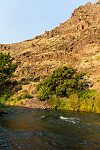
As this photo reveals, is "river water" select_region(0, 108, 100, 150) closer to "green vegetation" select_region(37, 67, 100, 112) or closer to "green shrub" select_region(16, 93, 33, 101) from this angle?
"green vegetation" select_region(37, 67, 100, 112)

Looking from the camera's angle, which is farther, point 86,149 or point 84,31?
point 84,31

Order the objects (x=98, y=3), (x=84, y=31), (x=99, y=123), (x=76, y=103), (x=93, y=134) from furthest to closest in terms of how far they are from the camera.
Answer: (x=98, y=3), (x=84, y=31), (x=76, y=103), (x=99, y=123), (x=93, y=134)

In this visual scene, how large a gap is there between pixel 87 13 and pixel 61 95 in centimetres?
7875

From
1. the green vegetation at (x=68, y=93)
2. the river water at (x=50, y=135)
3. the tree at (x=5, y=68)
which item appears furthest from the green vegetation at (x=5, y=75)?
the river water at (x=50, y=135)

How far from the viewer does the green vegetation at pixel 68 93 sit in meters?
66.4

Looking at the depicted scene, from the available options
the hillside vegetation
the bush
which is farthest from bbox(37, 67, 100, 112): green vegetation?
the hillside vegetation

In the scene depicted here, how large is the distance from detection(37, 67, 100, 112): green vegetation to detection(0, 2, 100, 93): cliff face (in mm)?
12471

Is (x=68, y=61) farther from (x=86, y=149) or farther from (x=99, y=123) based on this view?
(x=86, y=149)

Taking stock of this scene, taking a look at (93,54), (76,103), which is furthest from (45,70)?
(76,103)

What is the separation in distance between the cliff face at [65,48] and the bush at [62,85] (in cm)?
1171

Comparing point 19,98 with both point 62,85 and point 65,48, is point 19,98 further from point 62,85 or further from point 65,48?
point 65,48

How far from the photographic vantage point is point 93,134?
38.2 m

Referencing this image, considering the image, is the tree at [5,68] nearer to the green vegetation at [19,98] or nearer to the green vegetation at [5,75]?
the green vegetation at [5,75]

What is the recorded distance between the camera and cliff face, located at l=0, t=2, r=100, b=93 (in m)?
102
